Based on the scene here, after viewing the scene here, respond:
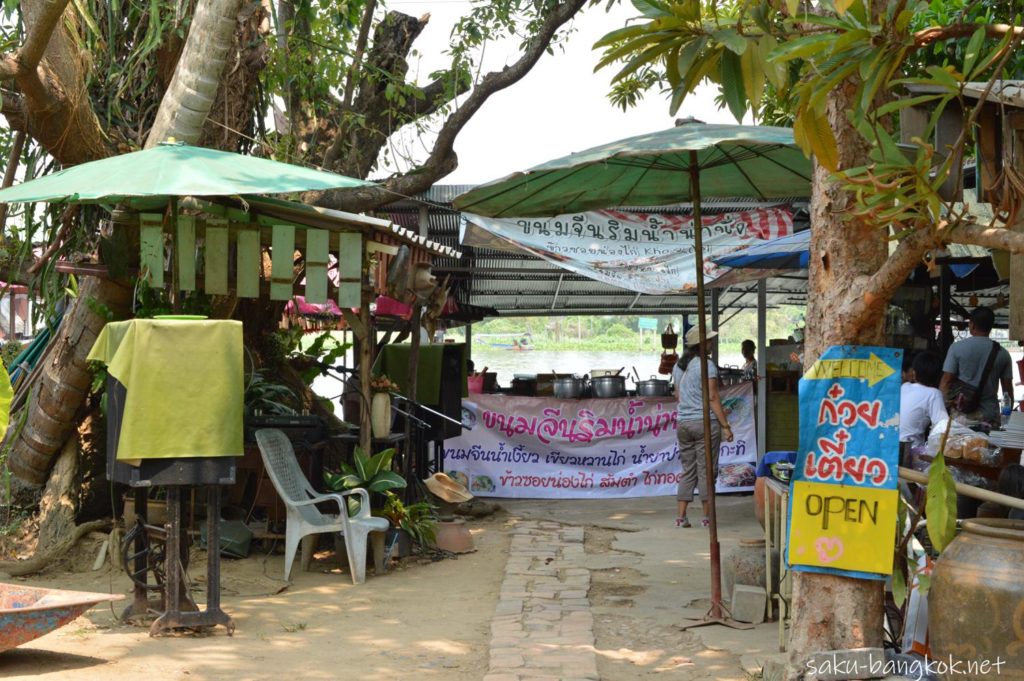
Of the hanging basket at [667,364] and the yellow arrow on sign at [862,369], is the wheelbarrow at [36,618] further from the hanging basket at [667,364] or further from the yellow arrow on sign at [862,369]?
the hanging basket at [667,364]

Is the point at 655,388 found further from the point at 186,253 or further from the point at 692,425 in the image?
the point at 186,253

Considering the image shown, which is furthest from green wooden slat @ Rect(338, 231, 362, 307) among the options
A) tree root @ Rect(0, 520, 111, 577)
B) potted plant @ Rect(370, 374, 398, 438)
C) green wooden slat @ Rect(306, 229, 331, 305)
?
→ tree root @ Rect(0, 520, 111, 577)

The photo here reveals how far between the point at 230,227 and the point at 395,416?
3043mm

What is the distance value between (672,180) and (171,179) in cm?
318

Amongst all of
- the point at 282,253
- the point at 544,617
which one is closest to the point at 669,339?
the point at 282,253

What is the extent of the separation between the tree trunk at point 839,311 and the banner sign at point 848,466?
8 cm

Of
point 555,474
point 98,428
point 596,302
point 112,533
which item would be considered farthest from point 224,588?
point 596,302

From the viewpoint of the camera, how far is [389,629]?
6.27m

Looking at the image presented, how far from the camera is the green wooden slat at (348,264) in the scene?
761cm

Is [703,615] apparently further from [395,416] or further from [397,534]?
[395,416]

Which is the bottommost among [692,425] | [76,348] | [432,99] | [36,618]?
[36,618]

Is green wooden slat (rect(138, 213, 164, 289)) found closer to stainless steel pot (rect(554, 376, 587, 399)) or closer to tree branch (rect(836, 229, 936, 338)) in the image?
tree branch (rect(836, 229, 936, 338))

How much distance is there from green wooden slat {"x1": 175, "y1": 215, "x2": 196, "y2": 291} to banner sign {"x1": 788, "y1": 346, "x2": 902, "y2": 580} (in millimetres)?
4316

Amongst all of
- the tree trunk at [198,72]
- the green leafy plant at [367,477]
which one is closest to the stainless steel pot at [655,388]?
the green leafy plant at [367,477]
